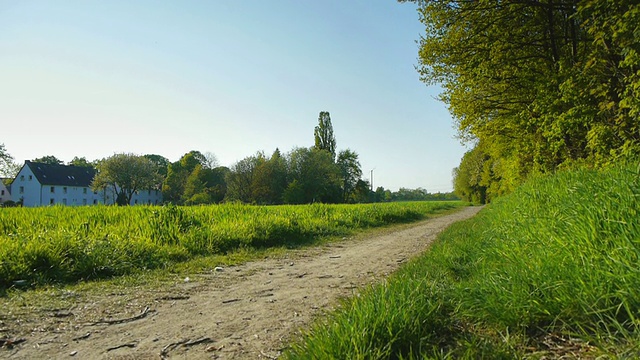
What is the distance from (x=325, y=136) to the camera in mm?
76562

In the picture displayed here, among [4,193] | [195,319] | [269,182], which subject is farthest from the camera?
[4,193]

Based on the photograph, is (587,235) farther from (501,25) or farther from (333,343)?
(501,25)

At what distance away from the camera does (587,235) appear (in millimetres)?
3004

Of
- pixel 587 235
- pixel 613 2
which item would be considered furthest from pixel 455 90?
pixel 587 235

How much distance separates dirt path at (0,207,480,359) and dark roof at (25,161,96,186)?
81.4 m

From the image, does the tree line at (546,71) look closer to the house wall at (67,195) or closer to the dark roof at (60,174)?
the house wall at (67,195)

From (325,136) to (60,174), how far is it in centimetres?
5621

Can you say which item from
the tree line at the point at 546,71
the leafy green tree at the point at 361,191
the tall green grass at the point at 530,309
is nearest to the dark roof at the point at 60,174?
the leafy green tree at the point at 361,191

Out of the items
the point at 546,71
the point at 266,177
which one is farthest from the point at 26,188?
the point at 546,71

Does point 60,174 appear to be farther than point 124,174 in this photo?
Yes

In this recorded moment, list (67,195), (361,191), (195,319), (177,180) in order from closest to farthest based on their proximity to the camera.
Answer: (195,319) < (67,195) < (177,180) < (361,191)

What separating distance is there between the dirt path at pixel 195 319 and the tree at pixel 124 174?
65.9 meters

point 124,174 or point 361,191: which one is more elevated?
point 124,174

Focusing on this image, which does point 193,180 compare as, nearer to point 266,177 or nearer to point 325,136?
point 266,177
